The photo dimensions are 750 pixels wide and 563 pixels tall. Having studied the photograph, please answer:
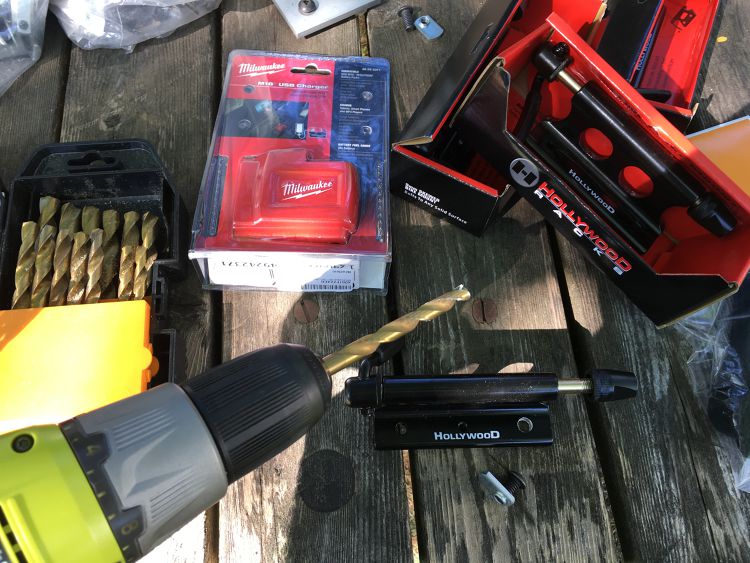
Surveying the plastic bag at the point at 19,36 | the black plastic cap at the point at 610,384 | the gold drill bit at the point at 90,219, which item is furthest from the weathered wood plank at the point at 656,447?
the plastic bag at the point at 19,36

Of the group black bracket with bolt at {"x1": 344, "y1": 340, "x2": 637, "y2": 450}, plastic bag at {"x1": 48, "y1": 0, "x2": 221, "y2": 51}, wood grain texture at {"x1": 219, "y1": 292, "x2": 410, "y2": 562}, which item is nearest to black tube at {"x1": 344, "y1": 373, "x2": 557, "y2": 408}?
black bracket with bolt at {"x1": 344, "y1": 340, "x2": 637, "y2": 450}

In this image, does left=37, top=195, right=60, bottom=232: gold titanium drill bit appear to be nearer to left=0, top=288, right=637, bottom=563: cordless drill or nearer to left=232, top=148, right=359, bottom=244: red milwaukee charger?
left=232, top=148, right=359, bottom=244: red milwaukee charger

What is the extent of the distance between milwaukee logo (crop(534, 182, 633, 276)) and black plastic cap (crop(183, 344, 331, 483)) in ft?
1.53

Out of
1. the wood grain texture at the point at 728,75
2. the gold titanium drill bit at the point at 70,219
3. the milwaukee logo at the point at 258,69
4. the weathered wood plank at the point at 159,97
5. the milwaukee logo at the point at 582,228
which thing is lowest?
the gold titanium drill bit at the point at 70,219

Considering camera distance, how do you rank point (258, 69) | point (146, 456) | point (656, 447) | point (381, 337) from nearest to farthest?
1. point (146, 456)
2. point (381, 337)
3. point (656, 447)
4. point (258, 69)

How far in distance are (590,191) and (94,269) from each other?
0.77 metres

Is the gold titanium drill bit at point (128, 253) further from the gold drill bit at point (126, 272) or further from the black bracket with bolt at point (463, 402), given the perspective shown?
the black bracket with bolt at point (463, 402)

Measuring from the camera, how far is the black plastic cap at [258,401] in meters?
0.56

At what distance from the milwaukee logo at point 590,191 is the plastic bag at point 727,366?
0.72ft

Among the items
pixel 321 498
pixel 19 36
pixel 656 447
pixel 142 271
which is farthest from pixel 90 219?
pixel 656 447

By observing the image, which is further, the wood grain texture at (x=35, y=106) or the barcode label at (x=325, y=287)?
the wood grain texture at (x=35, y=106)

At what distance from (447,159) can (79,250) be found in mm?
607

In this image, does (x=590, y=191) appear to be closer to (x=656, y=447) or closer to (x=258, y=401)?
(x=656, y=447)

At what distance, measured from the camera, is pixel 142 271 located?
2.81ft
